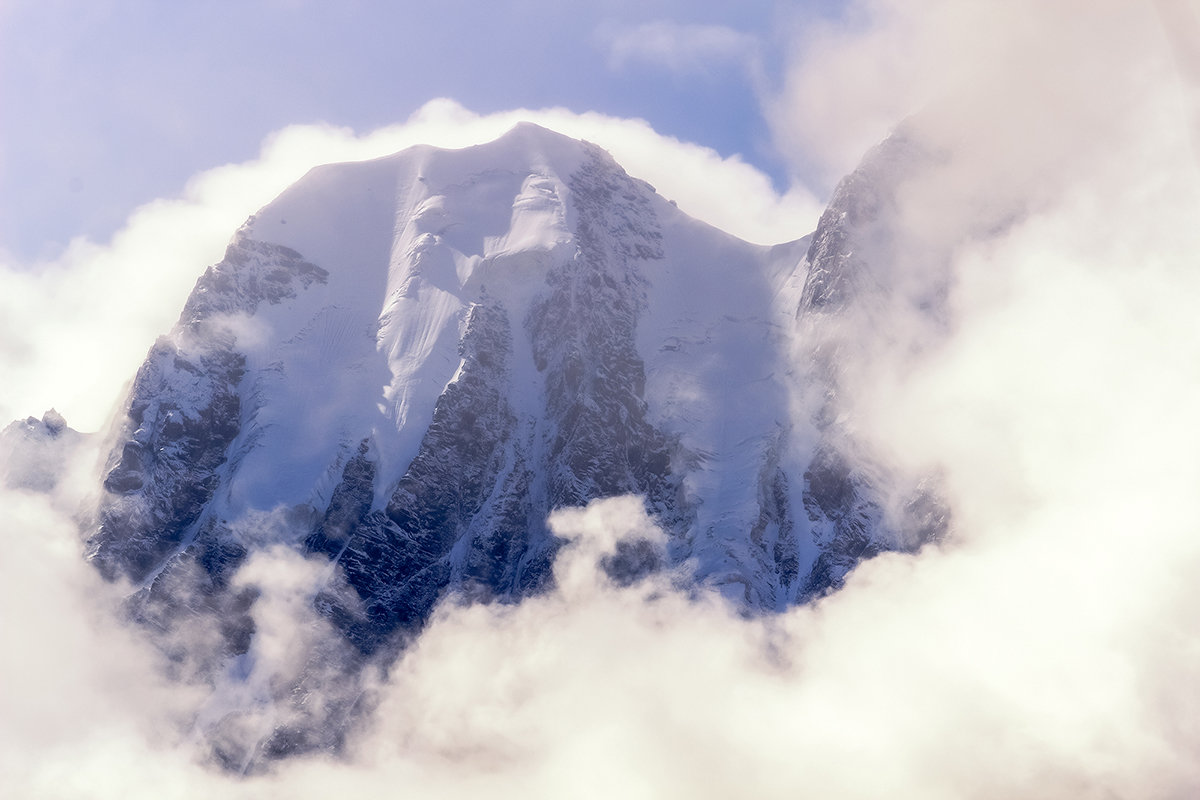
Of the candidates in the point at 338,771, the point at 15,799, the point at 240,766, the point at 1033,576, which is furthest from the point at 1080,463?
the point at 15,799

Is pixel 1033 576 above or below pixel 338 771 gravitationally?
above

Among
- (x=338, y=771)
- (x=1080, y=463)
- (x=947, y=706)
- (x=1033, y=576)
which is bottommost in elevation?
(x=338, y=771)

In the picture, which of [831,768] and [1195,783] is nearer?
[1195,783]

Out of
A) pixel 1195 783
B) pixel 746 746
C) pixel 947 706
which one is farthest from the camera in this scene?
pixel 746 746

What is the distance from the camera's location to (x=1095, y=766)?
520ft

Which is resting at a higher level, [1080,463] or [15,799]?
[1080,463]

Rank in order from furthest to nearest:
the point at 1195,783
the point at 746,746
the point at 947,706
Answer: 1. the point at 746,746
2. the point at 947,706
3. the point at 1195,783

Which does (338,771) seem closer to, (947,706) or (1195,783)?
(947,706)

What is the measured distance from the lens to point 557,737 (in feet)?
652

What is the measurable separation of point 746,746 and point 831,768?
14475mm

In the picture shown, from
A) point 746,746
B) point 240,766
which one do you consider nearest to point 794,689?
point 746,746

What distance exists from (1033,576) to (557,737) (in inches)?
2876

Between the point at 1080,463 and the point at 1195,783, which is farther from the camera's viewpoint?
the point at 1080,463

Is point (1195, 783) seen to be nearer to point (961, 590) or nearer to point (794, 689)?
point (961, 590)
